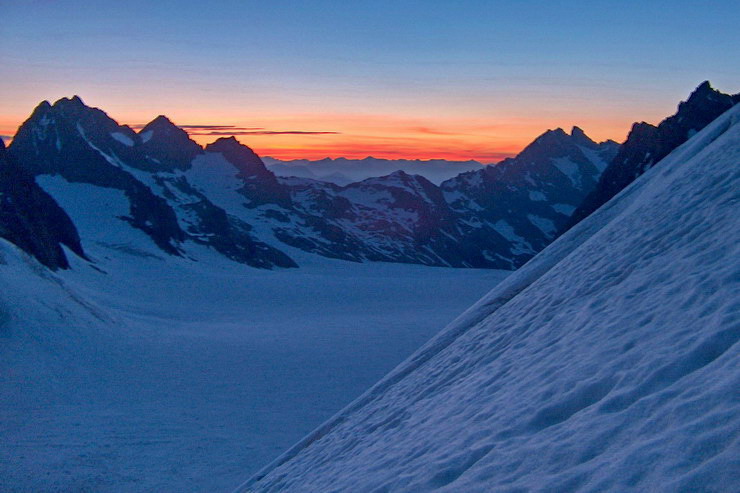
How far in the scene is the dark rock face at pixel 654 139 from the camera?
69.9 meters

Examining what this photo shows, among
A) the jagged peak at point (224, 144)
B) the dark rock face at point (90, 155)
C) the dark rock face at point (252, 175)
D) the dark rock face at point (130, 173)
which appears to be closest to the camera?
the dark rock face at point (90, 155)

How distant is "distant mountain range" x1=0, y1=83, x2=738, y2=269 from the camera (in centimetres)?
6469

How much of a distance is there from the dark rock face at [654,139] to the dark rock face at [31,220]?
55.7 m

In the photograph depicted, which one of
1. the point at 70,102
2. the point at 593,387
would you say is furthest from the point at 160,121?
the point at 593,387

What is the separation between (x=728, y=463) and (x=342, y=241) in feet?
416

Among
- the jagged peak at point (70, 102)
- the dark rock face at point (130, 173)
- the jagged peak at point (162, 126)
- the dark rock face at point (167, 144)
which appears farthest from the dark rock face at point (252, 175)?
the jagged peak at point (70, 102)

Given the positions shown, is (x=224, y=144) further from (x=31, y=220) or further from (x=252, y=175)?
(x=31, y=220)

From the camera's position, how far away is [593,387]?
563cm

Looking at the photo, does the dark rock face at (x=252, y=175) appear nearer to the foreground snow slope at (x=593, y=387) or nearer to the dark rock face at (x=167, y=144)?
the dark rock face at (x=167, y=144)

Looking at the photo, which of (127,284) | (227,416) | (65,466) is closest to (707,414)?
(65,466)

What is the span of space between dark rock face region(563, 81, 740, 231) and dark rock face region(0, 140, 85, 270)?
55.7 meters

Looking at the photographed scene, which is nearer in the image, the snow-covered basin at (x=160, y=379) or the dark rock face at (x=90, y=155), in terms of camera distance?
the snow-covered basin at (x=160, y=379)

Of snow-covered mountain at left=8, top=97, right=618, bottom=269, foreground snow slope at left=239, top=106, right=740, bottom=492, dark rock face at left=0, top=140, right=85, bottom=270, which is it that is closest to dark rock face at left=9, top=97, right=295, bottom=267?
snow-covered mountain at left=8, top=97, right=618, bottom=269

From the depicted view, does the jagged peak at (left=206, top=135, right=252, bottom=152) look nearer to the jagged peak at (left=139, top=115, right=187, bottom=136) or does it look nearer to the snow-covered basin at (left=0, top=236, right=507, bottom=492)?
the jagged peak at (left=139, top=115, right=187, bottom=136)
